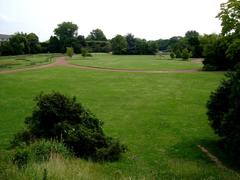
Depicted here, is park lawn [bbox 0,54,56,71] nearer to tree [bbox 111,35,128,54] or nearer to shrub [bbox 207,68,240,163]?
shrub [bbox 207,68,240,163]

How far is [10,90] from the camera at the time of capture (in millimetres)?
24031

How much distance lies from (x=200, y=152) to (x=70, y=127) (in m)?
5.27

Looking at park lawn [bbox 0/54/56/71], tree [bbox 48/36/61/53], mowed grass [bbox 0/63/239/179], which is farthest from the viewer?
tree [bbox 48/36/61/53]

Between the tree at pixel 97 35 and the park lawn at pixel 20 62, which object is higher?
the tree at pixel 97 35

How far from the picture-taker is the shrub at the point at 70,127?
→ 948 cm

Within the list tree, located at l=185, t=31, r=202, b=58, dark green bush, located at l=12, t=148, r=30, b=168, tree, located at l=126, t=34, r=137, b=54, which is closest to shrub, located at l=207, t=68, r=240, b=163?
dark green bush, located at l=12, t=148, r=30, b=168

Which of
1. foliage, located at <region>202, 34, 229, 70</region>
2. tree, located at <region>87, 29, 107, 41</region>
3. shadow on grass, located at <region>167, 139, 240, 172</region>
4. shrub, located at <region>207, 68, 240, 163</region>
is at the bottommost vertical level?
shadow on grass, located at <region>167, 139, 240, 172</region>

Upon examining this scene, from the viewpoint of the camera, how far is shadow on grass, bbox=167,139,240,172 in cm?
1013

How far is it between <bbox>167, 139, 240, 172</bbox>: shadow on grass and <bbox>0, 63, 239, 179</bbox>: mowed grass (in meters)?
0.04

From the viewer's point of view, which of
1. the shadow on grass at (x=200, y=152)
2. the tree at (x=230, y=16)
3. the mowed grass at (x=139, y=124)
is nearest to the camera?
the mowed grass at (x=139, y=124)

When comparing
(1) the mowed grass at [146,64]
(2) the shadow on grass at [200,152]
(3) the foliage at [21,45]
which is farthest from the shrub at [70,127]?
(3) the foliage at [21,45]

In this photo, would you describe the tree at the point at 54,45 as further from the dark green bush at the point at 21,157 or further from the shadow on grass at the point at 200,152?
the dark green bush at the point at 21,157

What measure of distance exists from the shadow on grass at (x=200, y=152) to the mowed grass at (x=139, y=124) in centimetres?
4

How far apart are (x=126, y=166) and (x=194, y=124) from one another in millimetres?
6861
